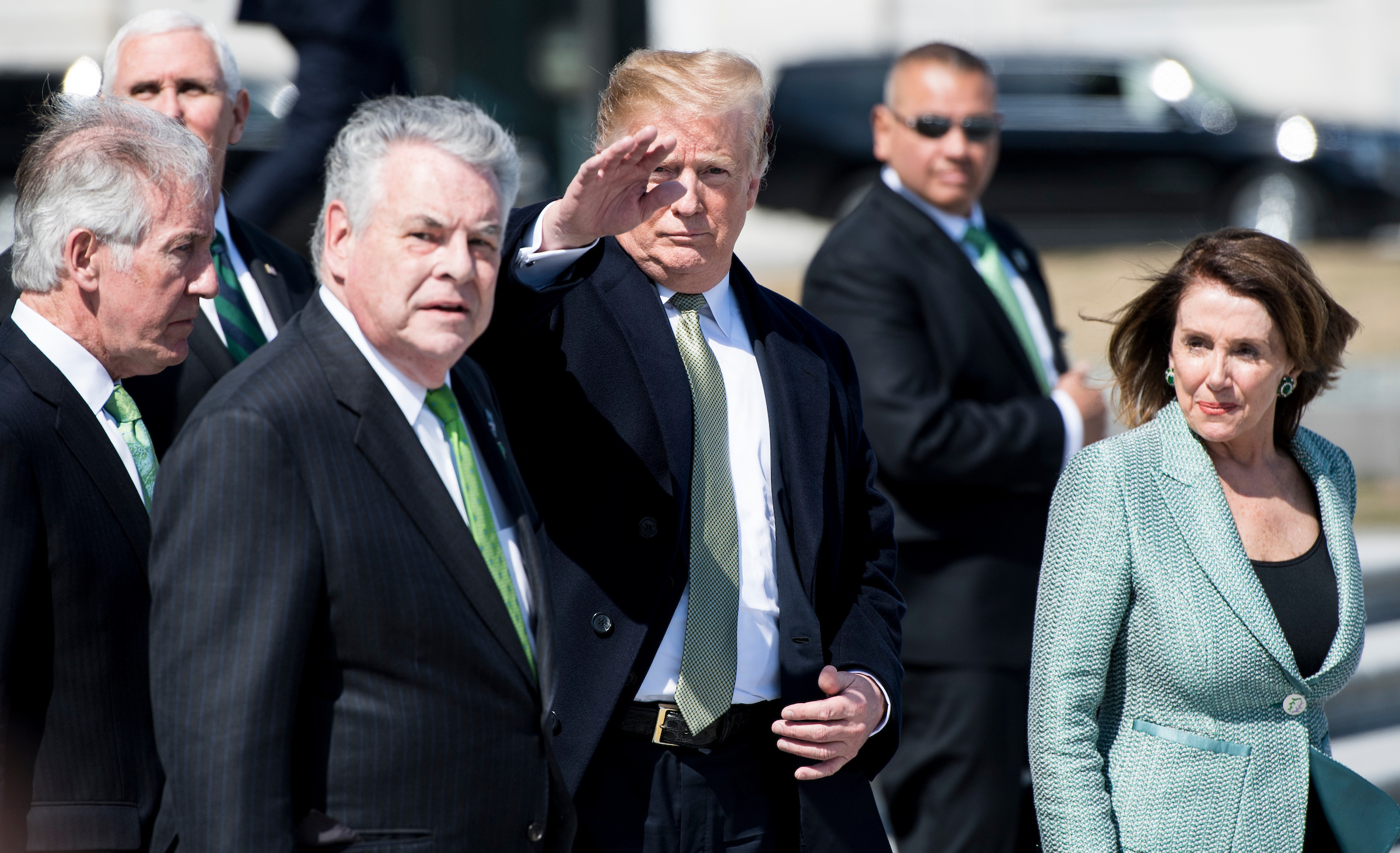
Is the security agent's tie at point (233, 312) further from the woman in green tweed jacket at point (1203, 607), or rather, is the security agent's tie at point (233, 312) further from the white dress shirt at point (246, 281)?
the woman in green tweed jacket at point (1203, 607)

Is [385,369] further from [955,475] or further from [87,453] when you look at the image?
[955,475]

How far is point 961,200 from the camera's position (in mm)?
4305

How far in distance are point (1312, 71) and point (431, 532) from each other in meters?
18.6

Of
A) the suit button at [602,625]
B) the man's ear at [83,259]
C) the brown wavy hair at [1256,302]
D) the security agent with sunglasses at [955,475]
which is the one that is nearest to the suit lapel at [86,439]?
the man's ear at [83,259]

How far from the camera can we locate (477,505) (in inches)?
85.2

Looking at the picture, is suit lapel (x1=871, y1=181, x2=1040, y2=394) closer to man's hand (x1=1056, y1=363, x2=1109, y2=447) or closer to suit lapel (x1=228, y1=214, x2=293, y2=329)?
man's hand (x1=1056, y1=363, x2=1109, y2=447)

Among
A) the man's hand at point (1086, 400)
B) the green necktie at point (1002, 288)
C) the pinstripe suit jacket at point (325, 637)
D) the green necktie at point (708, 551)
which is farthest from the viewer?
the green necktie at point (1002, 288)

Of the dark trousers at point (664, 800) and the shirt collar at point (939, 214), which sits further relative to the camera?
the shirt collar at point (939, 214)

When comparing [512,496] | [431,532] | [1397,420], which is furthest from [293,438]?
[1397,420]

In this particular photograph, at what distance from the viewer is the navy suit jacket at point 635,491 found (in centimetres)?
255

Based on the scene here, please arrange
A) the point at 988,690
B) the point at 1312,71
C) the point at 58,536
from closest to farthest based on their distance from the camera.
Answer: the point at 58,536
the point at 988,690
the point at 1312,71

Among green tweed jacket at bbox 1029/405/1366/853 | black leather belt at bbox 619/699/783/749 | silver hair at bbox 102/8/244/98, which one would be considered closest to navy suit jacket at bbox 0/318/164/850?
black leather belt at bbox 619/699/783/749

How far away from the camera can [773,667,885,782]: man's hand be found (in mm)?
2602

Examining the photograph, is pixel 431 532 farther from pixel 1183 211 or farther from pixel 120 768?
pixel 1183 211
